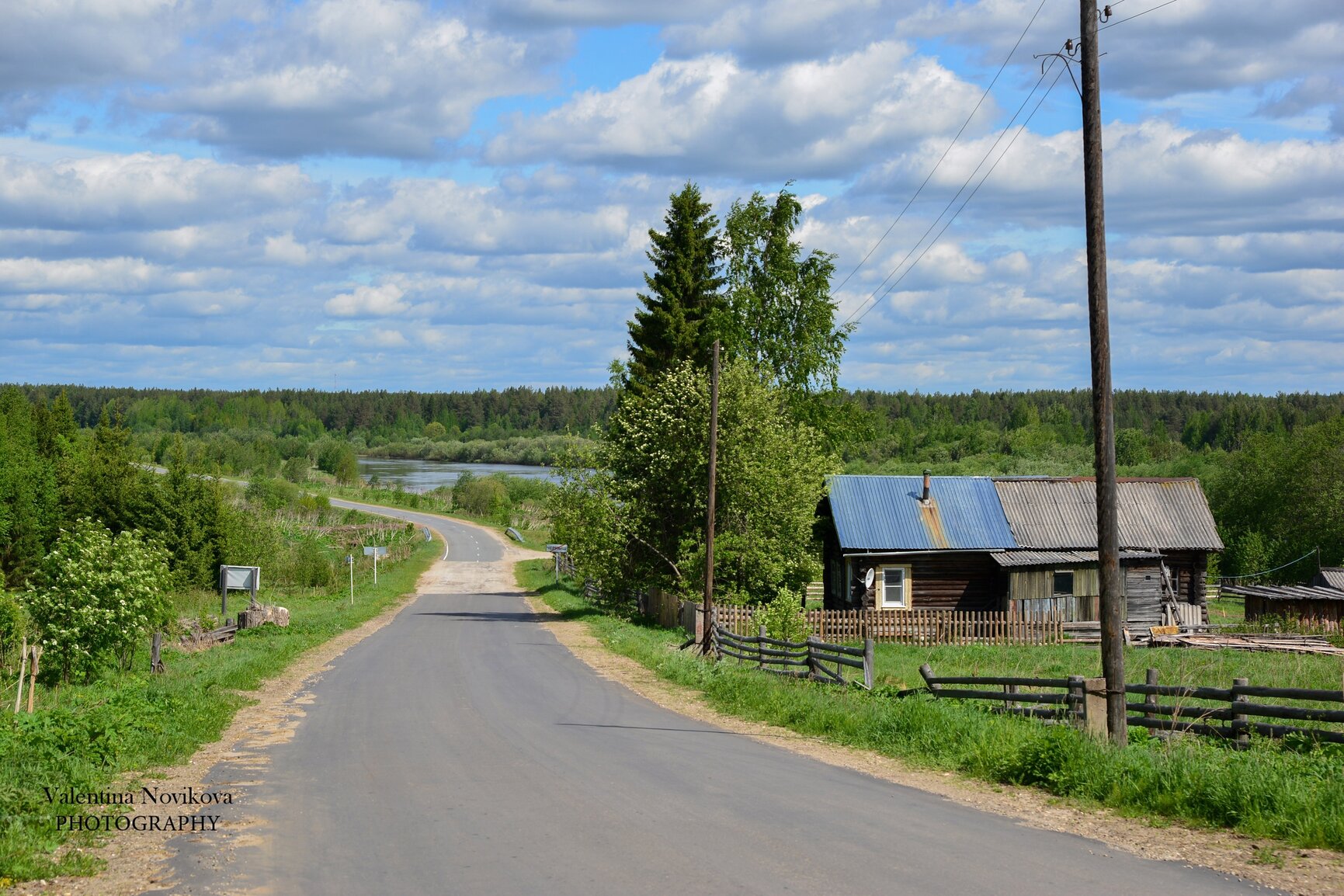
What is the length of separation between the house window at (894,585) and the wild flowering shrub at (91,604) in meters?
22.6

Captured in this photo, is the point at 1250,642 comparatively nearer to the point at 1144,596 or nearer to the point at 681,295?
the point at 1144,596

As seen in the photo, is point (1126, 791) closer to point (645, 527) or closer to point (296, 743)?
point (296, 743)

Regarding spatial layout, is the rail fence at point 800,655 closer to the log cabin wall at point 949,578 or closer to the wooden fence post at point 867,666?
the wooden fence post at point 867,666

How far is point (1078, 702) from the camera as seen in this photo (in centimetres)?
1480

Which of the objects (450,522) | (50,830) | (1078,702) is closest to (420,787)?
(50,830)

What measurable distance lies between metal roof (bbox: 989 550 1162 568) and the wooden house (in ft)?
0.17

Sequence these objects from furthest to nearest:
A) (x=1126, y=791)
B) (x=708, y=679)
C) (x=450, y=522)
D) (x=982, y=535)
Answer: (x=450, y=522) → (x=982, y=535) → (x=708, y=679) → (x=1126, y=791)

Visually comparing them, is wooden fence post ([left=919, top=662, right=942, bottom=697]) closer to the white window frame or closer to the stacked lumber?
the white window frame

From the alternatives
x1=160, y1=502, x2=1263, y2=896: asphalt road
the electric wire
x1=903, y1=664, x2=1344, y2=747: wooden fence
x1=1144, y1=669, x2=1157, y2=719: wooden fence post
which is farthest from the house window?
the electric wire

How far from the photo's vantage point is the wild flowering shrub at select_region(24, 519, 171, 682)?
22.5 meters

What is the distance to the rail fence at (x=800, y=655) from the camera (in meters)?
19.8

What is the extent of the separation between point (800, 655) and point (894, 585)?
16.2 metres

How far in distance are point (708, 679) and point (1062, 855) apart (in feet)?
43.3

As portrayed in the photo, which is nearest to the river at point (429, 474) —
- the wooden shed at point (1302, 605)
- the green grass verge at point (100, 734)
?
the wooden shed at point (1302, 605)
